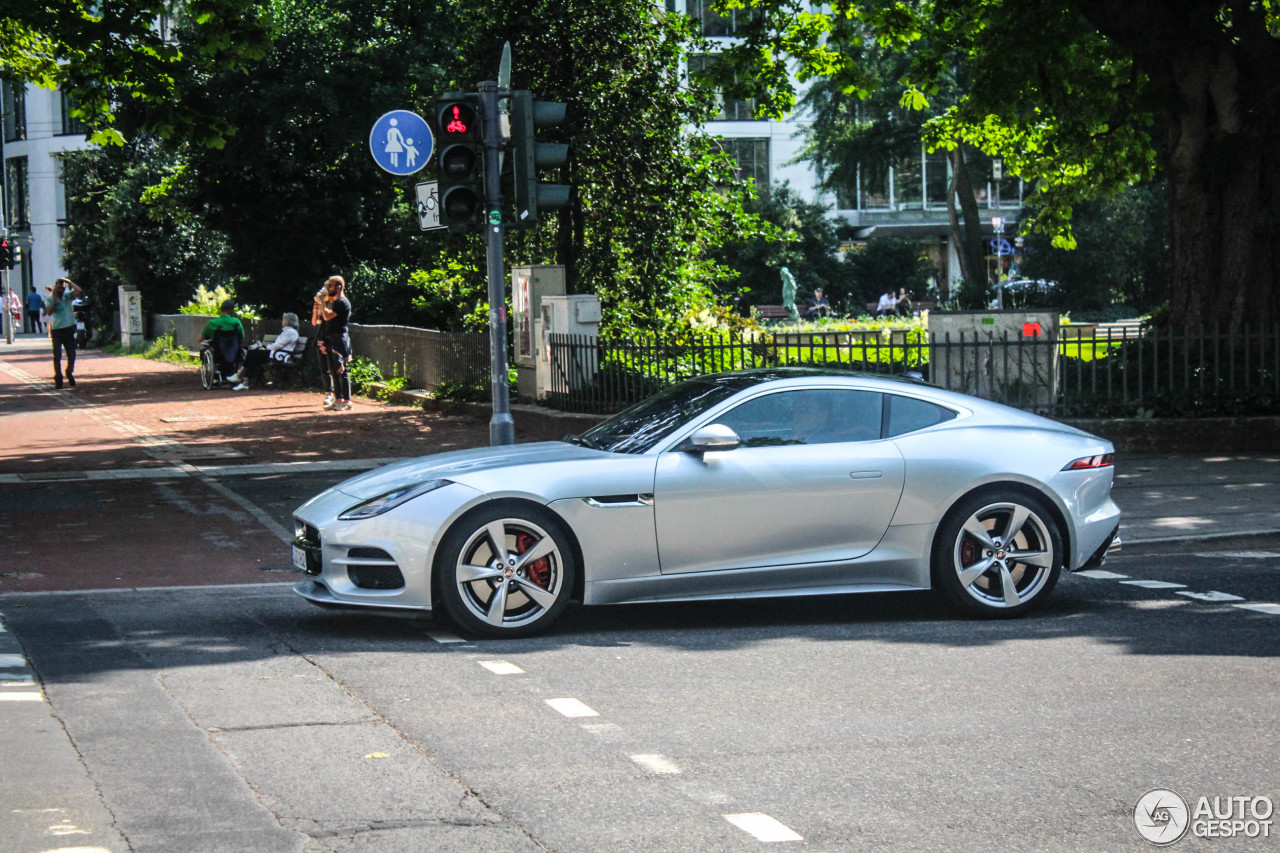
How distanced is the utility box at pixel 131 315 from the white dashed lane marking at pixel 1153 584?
40.0 metres

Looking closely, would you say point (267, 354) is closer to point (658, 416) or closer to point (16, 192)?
point (658, 416)

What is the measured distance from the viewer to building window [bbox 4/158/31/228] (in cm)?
7281

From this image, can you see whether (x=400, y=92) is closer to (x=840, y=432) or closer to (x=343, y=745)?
(x=840, y=432)

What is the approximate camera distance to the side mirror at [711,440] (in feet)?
25.2

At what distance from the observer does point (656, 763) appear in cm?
546

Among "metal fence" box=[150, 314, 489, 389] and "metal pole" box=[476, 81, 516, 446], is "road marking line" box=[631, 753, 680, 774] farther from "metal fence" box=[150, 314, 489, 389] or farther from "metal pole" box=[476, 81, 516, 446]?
"metal fence" box=[150, 314, 489, 389]

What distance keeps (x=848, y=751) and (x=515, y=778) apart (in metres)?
1.26

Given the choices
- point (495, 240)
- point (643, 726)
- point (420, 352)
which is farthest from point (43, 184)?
point (643, 726)

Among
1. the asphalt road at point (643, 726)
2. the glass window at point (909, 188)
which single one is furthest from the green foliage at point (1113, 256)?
the asphalt road at point (643, 726)

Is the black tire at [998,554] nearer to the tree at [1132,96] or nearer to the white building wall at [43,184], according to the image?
the tree at [1132,96]

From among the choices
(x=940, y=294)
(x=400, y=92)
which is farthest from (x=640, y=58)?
(x=940, y=294)

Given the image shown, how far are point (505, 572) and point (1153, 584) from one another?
4132mm

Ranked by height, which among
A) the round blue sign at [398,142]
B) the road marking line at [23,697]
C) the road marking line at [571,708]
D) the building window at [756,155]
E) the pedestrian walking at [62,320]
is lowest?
the road marking line at [571,708]

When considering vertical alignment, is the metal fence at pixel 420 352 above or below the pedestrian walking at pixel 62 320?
below
